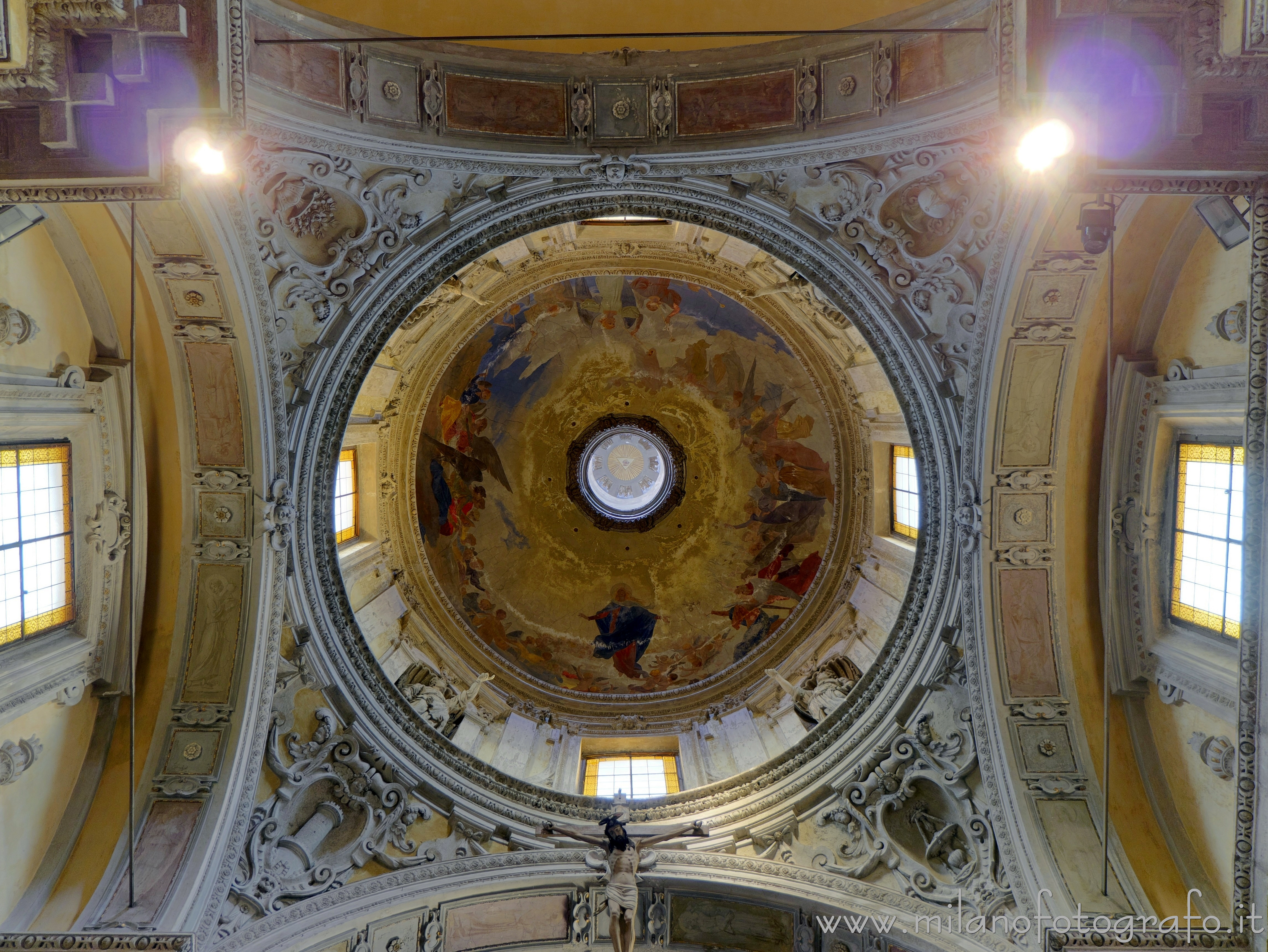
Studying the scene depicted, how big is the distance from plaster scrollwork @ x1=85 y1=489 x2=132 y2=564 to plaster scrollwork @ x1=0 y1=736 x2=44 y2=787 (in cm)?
→ 269

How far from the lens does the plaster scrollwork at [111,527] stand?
11.6 metres

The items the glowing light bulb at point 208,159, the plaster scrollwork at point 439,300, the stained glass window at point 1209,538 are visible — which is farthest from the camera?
the plaster scrollwork at point 439,300

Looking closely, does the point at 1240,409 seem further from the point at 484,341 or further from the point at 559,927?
the point at 484,341

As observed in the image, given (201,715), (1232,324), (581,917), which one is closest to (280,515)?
(201,715)

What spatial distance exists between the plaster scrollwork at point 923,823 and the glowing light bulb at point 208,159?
519 inches

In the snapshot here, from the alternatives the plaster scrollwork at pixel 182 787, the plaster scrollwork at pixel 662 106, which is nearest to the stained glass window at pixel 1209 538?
the plaster scrollwork at pixel 662 106

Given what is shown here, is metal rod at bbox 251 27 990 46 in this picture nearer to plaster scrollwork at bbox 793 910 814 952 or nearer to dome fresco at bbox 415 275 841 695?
dome fresco at bbox 415 275 841 695

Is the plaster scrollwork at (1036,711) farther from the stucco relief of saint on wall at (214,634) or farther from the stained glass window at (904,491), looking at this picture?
the stucco relief of saint on wall at (214,634)

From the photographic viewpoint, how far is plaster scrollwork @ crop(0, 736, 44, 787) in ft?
34.0

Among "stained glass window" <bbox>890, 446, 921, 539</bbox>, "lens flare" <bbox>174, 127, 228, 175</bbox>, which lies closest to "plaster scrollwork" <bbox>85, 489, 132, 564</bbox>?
"lens flare" <bbox>174, 127, 228, 175</bbox>

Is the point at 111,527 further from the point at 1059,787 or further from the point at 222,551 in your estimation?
→ the point at 1059,787

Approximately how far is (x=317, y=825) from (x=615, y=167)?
12.2 m

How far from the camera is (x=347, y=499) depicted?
719 inches

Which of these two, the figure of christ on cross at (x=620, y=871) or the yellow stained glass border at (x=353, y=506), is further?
the yellow stained glass border at (x=353, y=506)
